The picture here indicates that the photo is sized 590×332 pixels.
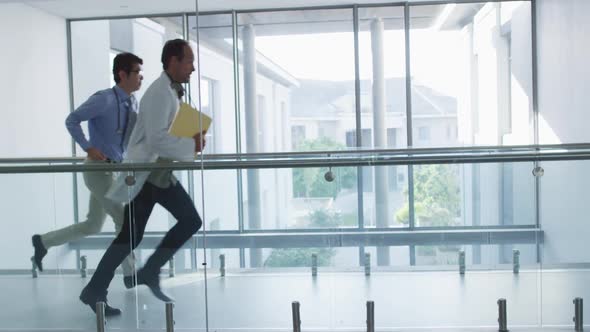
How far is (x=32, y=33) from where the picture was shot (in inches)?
337

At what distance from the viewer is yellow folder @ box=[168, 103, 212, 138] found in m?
2.85

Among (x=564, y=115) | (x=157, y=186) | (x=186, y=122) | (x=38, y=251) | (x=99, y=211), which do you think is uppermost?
(x=564, y=115)

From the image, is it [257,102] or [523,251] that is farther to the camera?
[257,102]

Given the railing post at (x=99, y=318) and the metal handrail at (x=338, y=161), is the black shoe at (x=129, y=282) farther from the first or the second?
the metal handrail at (x=338, y=161)

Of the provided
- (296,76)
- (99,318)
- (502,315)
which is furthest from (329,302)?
(296,76)

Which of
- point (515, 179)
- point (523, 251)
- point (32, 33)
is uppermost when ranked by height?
point (32, 33)

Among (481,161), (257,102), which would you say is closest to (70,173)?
(481,161)

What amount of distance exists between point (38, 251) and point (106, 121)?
2.26 feet

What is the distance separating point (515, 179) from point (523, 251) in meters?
0.33

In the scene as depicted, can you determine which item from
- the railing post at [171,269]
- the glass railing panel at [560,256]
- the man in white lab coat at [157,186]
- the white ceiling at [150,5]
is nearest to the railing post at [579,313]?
the glass railing panel at [560,256]

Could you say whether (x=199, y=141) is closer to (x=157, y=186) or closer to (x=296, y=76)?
(x=157, y=186)

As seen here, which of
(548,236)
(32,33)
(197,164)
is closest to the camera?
(197,164)

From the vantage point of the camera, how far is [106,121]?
3.27 metres

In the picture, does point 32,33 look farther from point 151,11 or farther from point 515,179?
point 515,179
